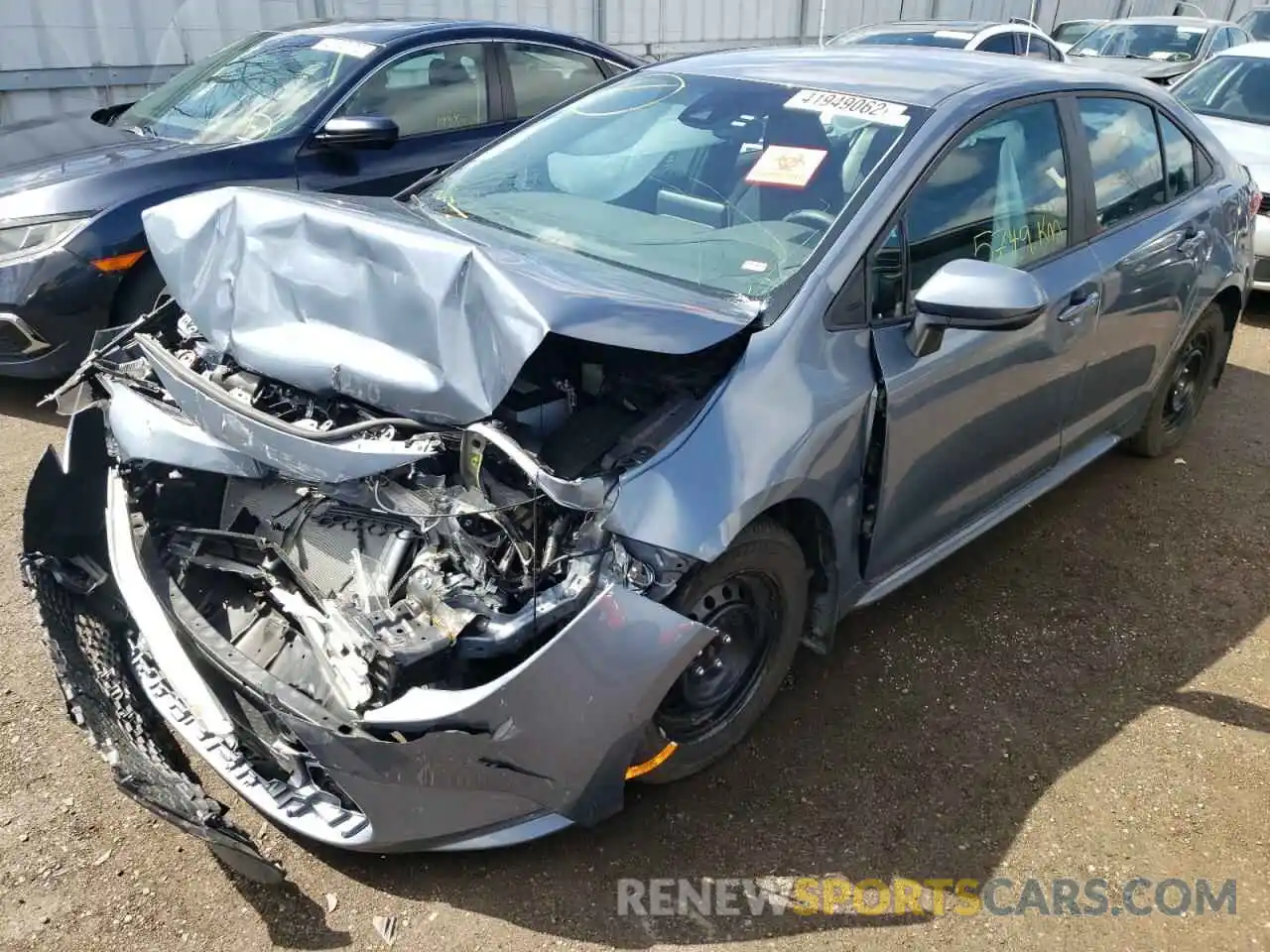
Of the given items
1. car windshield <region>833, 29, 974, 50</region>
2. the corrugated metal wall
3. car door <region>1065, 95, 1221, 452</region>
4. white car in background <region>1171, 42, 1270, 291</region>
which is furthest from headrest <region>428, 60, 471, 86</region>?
car windshield <region>833, 29, 974, 50</region>

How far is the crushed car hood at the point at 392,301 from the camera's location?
2270 mm

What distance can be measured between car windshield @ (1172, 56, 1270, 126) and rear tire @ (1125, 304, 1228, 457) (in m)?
3.56

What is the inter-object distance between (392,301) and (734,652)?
1266mm

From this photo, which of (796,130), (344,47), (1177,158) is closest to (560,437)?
(796,130)

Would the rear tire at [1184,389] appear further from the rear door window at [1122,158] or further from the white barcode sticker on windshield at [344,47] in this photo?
the white barcode sticker on windshield at [344,47]

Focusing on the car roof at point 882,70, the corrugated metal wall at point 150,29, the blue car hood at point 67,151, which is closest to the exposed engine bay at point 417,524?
the car roof at point 882,70

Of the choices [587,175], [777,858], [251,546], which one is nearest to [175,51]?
[587,175]

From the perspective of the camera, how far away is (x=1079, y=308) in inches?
132

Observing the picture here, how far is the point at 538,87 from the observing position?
6.04 metres

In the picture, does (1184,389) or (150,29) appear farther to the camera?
(150,29)

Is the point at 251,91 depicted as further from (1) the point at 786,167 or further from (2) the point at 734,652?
(2) the point at 734,652

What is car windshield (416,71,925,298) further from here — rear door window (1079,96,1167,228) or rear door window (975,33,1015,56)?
rear door window (975,33,1015,56)

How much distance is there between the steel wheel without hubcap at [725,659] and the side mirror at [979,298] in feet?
2.72

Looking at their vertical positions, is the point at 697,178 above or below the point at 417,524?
above
